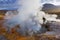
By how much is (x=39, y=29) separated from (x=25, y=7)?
362 millimetres

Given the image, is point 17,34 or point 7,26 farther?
point 7,26

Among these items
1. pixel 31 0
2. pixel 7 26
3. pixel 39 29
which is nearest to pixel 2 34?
pixel 7 26

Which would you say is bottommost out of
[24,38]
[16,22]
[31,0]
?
[24,38]

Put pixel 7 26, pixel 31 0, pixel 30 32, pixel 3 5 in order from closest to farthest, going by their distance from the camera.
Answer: pixel 30 32
pixel 7 26
pixel 31 0
pixel 3 5

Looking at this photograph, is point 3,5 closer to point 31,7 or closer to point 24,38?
point 31,7

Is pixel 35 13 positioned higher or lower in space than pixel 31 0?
lower

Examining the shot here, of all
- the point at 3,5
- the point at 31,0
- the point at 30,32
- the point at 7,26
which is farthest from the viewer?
the point at 3,5

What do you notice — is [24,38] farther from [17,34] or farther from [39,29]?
[39,29]

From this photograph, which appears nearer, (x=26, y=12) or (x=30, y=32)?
(x=30, y=32)

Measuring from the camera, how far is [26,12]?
1664 millimetres

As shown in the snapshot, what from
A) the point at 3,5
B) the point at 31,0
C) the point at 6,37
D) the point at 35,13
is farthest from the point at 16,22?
the point at 3,5

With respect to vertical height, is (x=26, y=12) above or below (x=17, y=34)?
above

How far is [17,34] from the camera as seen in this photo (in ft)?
4.65

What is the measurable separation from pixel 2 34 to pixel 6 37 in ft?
0.32
